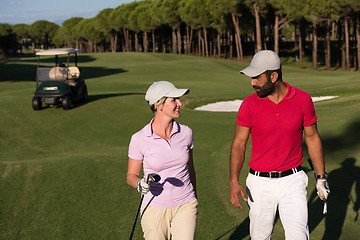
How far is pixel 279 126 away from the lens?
4637 millimetres

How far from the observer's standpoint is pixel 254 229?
4832 mm

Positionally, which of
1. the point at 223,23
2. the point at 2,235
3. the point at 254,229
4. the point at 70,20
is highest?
the point at 70,20

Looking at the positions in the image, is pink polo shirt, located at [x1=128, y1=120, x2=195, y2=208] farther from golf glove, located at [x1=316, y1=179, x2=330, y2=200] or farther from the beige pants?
golf glove, located at [x1=316, y1=179, x2=330, y2=200]

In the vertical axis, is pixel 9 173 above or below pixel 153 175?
below

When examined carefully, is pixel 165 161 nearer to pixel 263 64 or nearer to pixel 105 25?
pixel 263 64

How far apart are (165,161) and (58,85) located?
15197 millimetres

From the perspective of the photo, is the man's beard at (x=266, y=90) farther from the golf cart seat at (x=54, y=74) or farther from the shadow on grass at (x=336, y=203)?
the golf cart seat at (x=54, y=74)

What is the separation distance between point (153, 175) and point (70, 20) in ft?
497

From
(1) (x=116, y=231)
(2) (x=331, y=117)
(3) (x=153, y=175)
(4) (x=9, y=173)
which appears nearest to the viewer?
(3) (x=153, y=175)

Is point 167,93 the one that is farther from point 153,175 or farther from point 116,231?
point 116,231

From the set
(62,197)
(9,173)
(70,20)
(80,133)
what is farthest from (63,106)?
(70,20)

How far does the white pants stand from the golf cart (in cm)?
1469

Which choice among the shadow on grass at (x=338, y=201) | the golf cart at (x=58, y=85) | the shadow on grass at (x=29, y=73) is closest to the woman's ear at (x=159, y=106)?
the shadow on grass at (x=338, y=201)

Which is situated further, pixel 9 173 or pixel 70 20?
pixel 70 20
